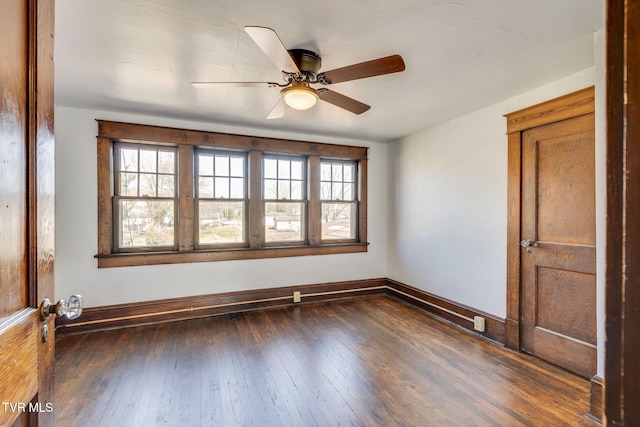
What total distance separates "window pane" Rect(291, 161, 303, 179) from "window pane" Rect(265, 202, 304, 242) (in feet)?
1.27

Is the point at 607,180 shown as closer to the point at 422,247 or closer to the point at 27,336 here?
the point at 27,336

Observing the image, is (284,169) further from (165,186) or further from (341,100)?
(341,100)

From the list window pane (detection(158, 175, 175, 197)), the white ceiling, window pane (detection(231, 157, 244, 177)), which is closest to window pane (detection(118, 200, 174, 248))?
window pane (detection(158, 175, 175, 197))

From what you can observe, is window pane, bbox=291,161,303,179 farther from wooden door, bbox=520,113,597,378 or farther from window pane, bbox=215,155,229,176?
wooden door, bbox=520,113,597,378

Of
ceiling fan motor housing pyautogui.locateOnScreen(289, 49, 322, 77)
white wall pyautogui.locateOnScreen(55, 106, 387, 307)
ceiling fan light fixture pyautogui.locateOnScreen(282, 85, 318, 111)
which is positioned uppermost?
ceiling fan motor housing pyautogui.locateOnScreen(289, 49, 322, 77)

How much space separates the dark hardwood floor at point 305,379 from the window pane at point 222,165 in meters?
1.84

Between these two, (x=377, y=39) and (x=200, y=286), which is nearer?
(x=377, y=39)

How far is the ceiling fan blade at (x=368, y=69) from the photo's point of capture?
1.67 metres

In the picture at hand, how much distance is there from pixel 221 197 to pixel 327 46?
2.39 meters

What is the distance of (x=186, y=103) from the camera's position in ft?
9.53

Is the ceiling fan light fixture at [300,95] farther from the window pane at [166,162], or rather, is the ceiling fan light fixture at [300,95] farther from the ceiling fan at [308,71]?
the window pane at [166,162]

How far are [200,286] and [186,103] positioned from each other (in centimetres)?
209

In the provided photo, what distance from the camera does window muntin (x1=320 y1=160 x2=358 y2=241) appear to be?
168 inches

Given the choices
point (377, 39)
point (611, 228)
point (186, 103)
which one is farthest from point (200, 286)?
point (611, 228)
